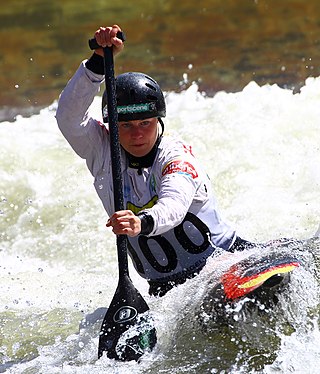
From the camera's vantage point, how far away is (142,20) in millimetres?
12703

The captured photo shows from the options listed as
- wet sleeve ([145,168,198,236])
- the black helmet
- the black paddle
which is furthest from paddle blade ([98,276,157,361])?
the black helmet

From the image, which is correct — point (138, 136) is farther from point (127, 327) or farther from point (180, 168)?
point (127, 327)

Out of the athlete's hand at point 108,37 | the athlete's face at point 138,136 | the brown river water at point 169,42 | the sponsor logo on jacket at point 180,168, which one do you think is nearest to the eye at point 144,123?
the athlete's face at point 138,136

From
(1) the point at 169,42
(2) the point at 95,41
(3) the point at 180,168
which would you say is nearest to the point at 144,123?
(3) the point at 180,168

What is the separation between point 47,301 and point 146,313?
1.43 meters

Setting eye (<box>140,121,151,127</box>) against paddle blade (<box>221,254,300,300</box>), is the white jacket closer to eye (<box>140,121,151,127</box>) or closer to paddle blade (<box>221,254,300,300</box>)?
eye (<box>140,121,151,127</box>)

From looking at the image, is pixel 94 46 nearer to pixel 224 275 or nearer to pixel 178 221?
pixel 178 221

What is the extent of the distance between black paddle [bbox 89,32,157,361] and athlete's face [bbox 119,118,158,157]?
0.18 metres

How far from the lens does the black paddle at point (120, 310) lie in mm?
3635

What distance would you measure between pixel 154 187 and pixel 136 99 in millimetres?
401

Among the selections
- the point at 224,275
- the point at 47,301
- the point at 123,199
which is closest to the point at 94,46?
the point at 123,199

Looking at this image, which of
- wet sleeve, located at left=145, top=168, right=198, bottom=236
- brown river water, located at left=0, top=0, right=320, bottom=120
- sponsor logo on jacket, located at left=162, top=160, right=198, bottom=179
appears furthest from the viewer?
brown river water, located at left=0, top=0, right=320, bottom=120

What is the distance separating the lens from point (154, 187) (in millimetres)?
3873

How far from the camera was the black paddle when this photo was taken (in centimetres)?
363
